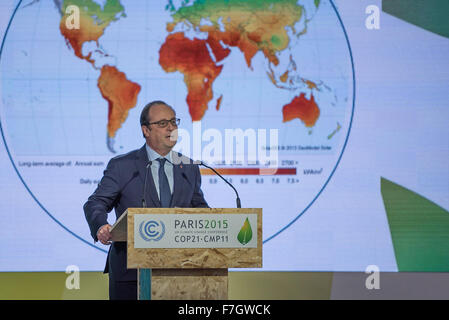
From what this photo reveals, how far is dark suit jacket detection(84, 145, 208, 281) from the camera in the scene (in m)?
4.30

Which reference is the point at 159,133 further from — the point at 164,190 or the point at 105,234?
the point at 105,234

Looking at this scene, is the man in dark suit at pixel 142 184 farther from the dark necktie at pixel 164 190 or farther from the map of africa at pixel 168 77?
the map of africa at pixel 168 77

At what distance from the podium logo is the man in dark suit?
0.93 metres

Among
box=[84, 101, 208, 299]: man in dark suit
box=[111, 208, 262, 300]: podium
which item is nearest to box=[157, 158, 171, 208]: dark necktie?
box=[84, 101, 208, 299]: man in dark suit

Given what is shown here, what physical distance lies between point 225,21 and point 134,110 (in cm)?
99

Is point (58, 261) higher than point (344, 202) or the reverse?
the reverse

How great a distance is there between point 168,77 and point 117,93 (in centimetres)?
42

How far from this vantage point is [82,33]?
5.22 metres

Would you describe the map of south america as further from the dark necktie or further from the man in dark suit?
the dark necktie

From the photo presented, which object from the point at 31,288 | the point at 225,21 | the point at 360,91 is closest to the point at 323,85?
the point at 360,91

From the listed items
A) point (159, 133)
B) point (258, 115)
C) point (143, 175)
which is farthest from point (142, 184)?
point (258, 115)
